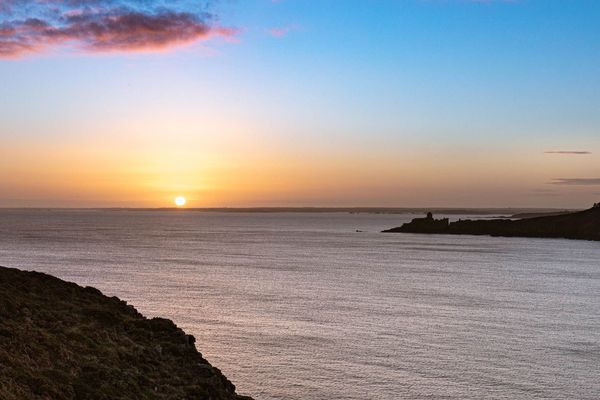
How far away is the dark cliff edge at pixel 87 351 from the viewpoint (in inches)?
626

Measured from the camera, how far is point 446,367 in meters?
29.0

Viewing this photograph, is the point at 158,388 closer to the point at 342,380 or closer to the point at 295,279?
the point at 342,380

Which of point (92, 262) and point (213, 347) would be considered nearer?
point (213, 347)

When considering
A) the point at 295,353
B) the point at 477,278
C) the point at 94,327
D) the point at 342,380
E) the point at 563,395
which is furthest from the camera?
A: the point at 477,278

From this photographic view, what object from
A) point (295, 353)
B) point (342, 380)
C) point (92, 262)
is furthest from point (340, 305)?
point (92, 262)

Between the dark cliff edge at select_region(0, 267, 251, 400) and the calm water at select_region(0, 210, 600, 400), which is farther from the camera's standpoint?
the calm water at select_region(0, 210, 600, 400)

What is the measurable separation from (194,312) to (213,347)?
1216 centimetres

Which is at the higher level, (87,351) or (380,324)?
(87,351)

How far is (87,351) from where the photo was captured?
1870cm

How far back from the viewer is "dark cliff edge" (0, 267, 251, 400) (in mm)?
15906

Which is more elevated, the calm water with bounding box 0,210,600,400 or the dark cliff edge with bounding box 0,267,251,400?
the dark cliff edge with bounding box 0,267,251,400

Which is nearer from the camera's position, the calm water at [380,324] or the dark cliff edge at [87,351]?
the dark cliff edge at [87,351]

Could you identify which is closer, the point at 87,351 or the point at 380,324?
the point at 87,351

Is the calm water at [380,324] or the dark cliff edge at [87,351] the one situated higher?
the dark cliff edge at [87,351]
